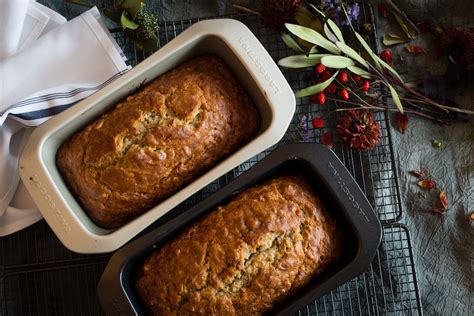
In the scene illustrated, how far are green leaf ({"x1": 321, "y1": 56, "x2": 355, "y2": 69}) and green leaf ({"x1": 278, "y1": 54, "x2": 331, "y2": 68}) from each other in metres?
0.03

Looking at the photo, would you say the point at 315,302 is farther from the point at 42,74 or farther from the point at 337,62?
the point at 42,74

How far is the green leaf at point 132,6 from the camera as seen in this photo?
164cm

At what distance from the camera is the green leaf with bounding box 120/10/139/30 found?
1646mm

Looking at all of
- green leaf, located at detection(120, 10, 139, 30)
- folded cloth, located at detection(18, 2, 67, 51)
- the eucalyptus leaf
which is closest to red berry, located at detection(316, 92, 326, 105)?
the eucalyptus leaf

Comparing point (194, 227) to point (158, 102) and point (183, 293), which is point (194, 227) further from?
point (158, 102)

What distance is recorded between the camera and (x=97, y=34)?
170 centimetres

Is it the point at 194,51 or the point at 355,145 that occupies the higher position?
the point at 194,51

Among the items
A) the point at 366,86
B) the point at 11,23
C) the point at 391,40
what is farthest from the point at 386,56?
the point at 11,23

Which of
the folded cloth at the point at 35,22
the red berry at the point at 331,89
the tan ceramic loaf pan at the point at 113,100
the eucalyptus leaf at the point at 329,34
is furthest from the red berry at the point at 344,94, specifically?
the folded cloth at the point at 35,22

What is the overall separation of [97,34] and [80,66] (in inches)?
4.0

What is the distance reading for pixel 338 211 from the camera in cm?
155

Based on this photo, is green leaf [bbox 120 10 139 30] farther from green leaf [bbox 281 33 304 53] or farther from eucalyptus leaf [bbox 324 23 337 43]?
eucalyptus leaf [bbox 324 23 337 43]

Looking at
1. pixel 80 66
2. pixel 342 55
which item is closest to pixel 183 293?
pixel 80 66

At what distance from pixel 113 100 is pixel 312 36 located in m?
0.56
